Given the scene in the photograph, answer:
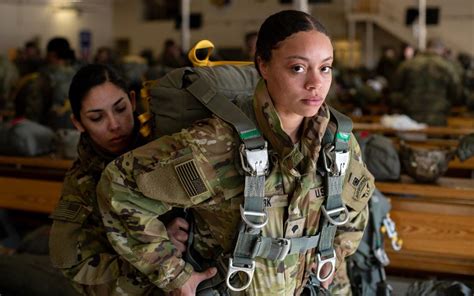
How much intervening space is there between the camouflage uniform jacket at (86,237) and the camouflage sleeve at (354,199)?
613mm

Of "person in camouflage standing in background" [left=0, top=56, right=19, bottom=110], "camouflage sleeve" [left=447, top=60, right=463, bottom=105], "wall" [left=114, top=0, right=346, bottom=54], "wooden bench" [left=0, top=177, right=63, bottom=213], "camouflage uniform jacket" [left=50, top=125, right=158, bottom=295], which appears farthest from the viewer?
"wall" [left=114, top=0, right=346, bottom=54]

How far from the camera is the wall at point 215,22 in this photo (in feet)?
63.7

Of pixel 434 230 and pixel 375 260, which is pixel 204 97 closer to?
pixel 375 260

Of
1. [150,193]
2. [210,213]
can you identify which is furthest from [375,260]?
[150,193]

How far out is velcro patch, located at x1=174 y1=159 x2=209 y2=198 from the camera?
1.70 m

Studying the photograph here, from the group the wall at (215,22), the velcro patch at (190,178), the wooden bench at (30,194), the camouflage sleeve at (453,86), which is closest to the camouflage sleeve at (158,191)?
the velcro patch at (190,178)

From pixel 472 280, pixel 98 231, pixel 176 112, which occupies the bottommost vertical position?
pixel 472 280

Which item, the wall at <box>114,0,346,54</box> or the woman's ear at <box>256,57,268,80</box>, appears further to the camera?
the wall at <box>114,0,346,54</box>

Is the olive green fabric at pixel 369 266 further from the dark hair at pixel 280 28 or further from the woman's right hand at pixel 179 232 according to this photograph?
the dark hair at pixel 280 28

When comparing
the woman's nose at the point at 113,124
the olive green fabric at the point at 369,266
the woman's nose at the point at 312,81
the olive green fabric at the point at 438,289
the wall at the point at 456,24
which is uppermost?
the wall at the point at 456,24

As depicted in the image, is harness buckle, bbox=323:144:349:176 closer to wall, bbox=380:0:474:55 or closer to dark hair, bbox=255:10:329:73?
dark hair, bbox=255:10:329:73

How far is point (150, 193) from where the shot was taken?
5.68 ft

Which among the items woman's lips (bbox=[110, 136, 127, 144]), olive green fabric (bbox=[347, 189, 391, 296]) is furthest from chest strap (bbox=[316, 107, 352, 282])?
olive green fabric (bbox=[347, 189, 391, 296])

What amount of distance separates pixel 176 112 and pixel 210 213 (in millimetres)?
314
